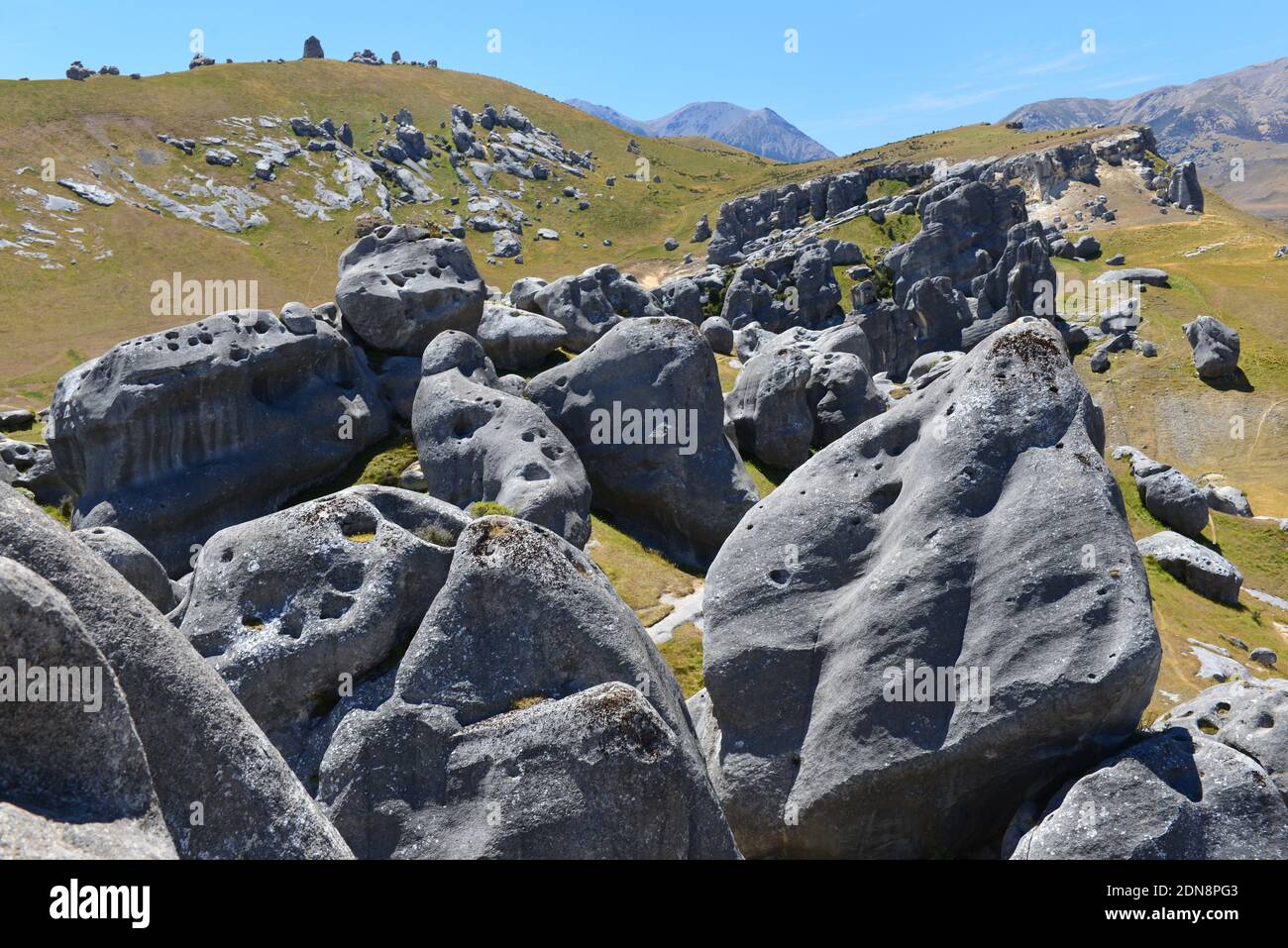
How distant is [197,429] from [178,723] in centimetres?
2489

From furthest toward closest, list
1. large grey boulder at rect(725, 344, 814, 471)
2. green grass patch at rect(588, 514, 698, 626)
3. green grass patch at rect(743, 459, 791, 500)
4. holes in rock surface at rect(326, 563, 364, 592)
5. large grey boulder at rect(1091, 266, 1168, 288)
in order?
large grey boulder at rect(1091, 266, 1168, 288), large grey boulder at rect(725, 344, 814, 471), green grass patch at rect(743, 459, 791, 500), green grass patch at rect(588, 514, 698, 626), holes in rock surface at rect(326, 563, 364, 592)

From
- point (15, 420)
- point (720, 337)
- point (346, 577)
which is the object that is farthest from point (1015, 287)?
point (346, 577)

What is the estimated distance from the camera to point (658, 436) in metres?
30.3

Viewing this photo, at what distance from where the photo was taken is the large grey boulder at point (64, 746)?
5879mm

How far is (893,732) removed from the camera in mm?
14023

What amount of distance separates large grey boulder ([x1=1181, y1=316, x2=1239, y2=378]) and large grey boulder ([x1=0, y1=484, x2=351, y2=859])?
7104 cm

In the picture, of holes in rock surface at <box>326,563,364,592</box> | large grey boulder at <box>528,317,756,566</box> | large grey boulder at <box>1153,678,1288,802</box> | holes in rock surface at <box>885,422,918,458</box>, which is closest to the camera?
holes in rock surface at <box>326,563,364,592</box>

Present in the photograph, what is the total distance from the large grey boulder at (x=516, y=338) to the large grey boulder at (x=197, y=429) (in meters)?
7.25

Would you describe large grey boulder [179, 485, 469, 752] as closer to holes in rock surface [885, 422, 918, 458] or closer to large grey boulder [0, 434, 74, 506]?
holes in rock surface [885, 422, 918, 458]

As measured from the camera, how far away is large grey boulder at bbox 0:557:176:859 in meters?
5.88

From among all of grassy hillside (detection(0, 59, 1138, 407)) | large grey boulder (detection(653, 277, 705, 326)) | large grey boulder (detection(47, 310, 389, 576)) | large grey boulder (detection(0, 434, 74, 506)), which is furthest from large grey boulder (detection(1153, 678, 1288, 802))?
grassy hillside (detection(0, 59, 1138, 407))

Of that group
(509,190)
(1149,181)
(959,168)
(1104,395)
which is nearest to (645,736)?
(1104,395)

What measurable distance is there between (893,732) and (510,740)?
5.90 metres
